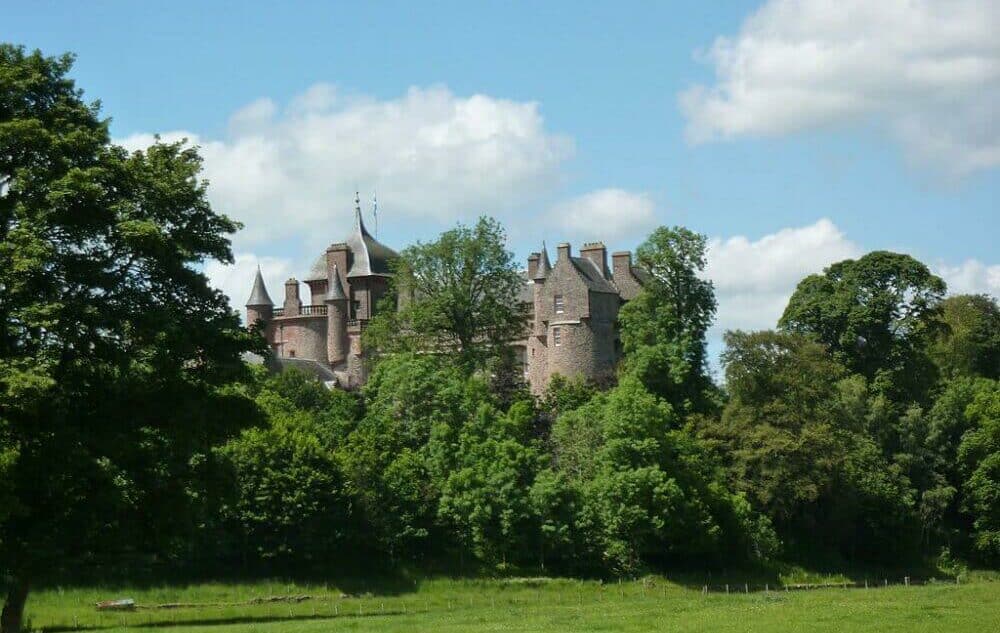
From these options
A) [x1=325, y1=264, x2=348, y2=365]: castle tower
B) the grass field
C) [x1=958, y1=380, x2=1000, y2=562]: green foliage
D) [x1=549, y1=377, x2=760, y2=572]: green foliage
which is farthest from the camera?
[x1=325, y1=264, x2=348, y2=365]: castle tower

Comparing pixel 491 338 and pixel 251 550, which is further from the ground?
pixel 491 338

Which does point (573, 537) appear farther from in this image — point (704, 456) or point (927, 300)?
point (927, 300)

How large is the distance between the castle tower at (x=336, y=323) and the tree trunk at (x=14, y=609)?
62725 mm

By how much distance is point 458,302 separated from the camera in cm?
7925

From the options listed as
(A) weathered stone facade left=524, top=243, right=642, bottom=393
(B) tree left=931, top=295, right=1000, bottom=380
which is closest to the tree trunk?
(A) weathered stone facade left=524, top=243, right=642, bottom=393

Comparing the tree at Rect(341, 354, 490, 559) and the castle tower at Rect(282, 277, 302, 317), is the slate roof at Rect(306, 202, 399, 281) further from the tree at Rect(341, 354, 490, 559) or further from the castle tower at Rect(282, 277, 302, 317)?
the tree at Rect(341, 354, 490, 559)

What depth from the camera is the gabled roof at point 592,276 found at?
80.8m

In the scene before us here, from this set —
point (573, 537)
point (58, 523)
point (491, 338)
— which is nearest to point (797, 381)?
point (573, 537)

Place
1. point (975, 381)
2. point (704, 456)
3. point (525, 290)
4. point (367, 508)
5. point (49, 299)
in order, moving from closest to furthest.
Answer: point (49, 299) → point (367, 508) → point (704, 456) → point (975, 381) → point (525, 290)

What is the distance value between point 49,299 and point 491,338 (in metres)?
51.9

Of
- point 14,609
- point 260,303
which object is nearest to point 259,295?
point 260,303

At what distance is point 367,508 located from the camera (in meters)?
59.7

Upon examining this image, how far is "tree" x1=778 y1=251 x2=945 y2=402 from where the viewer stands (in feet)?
253

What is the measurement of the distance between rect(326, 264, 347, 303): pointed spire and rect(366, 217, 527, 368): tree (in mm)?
13265
